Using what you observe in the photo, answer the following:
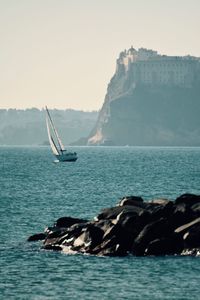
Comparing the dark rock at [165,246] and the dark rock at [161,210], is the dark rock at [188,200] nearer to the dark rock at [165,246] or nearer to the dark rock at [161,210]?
the dark rock at [161,210]

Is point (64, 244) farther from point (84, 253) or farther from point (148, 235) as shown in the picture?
point (148, 235)

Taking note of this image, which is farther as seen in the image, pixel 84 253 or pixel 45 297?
pixel 84 253

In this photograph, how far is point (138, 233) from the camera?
53.0 metres

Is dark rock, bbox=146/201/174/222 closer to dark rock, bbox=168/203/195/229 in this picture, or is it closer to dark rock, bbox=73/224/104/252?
dark rock, bbox=168/203/195/229

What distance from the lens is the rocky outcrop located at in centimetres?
5162

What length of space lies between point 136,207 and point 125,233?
561cm

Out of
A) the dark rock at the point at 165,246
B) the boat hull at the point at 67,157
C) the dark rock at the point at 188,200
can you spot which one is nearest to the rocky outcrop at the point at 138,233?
the dark rock at the point at 165,246

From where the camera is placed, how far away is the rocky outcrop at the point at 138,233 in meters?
51.6

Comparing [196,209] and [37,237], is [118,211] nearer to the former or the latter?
[196,209]

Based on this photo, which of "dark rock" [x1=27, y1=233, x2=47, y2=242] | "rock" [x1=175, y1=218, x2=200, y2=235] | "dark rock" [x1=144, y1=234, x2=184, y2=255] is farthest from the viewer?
"dark rock" [x1=27, y1=233, x2=47, y2=242]

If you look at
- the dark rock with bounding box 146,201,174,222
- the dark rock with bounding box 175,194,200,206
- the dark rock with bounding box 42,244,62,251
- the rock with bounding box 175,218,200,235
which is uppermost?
the dark rock with bounding box 175,194,200,206

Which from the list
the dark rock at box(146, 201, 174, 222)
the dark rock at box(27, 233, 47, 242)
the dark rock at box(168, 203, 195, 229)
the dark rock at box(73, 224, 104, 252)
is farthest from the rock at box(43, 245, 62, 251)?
the dark rock at box(168, 203, 195, 229)

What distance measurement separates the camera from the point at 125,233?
52.5 m

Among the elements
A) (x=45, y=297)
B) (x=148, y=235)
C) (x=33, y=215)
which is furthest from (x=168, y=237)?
(x=33, y=215)
